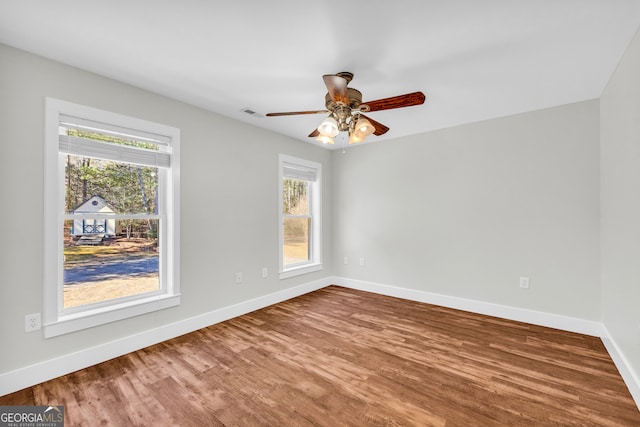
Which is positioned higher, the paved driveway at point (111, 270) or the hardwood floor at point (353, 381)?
the paved driveway at point (111, 270)

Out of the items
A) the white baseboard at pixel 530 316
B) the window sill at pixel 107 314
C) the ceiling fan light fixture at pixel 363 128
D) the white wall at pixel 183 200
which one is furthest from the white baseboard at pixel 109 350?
the ceiling fan light fixture at pixel 363 128

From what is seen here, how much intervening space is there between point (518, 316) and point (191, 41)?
166 inches

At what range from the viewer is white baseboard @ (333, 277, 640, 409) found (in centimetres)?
207

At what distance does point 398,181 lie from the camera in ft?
13.8

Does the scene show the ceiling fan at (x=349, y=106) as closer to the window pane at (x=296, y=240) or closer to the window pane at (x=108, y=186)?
the window pane at (x=108, y=186)

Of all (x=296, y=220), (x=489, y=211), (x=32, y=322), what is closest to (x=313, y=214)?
(x=296, y=220)

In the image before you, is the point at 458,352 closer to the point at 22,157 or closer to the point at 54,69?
the point at 22,157

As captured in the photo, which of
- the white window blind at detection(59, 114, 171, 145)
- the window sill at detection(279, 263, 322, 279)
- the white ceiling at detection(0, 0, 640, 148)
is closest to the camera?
the white ceiling at detection(0, 0, 640, 148)

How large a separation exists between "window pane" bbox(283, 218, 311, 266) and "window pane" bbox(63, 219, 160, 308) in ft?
6.05

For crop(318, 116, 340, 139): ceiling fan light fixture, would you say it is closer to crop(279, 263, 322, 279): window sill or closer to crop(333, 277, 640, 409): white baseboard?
crop(279, 263, 322, 279): window sill

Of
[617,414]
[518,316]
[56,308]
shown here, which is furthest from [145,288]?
[518,316]

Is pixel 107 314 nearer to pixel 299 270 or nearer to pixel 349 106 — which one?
pixel 299 270

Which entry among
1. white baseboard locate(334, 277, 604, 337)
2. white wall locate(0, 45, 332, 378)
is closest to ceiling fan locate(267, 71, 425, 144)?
white wall locate(0, 45, 332, 378)

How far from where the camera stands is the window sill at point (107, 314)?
7.00 feet
